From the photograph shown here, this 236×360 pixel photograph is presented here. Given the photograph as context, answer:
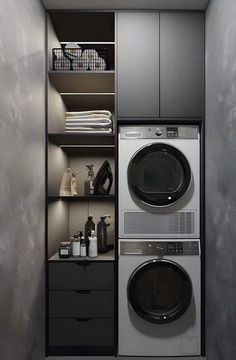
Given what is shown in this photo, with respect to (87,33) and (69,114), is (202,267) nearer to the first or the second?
(69,114)

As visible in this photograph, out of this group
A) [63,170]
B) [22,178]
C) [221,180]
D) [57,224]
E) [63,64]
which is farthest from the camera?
[63,170]

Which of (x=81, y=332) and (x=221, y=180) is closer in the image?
(x=221, y=180)

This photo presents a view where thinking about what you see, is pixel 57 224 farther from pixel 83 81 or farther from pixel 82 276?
pixel 83 81

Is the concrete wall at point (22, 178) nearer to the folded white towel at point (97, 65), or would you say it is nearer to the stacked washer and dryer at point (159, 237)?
the folded white towel at point (97, 65)

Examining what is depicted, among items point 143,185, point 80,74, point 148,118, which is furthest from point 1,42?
point 143,185

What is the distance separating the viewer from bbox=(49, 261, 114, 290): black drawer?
2.36m

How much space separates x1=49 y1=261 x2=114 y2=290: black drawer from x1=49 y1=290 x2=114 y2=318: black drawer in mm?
48

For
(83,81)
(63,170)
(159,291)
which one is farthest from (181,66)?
(159,291)

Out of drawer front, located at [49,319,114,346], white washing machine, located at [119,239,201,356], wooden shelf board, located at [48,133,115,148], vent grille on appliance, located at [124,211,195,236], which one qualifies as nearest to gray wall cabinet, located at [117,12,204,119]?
wooden shelf board, located at [48,133,115,148]

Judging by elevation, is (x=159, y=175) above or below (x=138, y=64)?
below

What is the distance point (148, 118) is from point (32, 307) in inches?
64.8

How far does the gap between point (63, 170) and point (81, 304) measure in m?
1.20

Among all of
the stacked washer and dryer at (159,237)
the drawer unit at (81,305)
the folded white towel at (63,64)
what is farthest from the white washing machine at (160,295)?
the folded white towel at (63,64)

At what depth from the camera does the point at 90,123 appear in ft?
8.23
